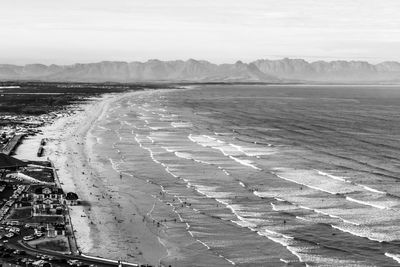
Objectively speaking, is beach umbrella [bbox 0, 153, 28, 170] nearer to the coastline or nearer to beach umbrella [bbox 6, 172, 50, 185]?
beach umbrella [bbox 6, 172, 50, 185]

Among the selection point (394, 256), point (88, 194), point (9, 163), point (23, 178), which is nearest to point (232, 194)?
point (88, 194)

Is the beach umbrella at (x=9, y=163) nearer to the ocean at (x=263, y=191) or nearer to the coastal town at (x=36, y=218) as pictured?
the coastal town at (x=36, y=218)

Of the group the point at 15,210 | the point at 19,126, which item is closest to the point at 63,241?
the point at 15,210

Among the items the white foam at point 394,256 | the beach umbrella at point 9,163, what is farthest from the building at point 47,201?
the white foam at point 394,256

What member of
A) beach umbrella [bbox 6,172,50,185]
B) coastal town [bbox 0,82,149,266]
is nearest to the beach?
coastal town [bbox 0,82,149,266]

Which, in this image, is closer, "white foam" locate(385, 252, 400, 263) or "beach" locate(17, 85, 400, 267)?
"white foam" locate(385, 252, 400, 263)
